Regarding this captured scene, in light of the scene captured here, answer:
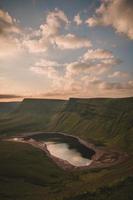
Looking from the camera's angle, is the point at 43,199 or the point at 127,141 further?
the point at 127,141

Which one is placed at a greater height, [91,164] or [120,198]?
[120,198]

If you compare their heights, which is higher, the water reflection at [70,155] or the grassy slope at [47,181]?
the grassy slope at [47,181]

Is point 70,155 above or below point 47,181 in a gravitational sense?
below

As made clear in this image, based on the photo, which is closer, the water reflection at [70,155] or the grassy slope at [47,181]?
the grassy slope at [47,181]

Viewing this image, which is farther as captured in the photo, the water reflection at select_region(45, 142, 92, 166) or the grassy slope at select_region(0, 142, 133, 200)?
the water reflection at select_region(45, 142, 92, 166)

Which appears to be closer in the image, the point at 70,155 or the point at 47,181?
the point at 47,181

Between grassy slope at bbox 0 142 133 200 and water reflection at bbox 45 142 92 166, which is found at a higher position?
grassy slope at bbox 0 142 133 200

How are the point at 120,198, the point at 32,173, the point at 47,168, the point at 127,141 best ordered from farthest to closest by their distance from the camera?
the point at 127,141 → the point at 47,168 → the point at 32,173 → the point at 120,198

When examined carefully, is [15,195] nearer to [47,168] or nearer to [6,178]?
[6,178]

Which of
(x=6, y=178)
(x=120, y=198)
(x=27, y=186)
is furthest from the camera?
(x=6, y=178)

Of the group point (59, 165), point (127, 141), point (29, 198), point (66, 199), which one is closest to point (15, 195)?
point (29, 198)
